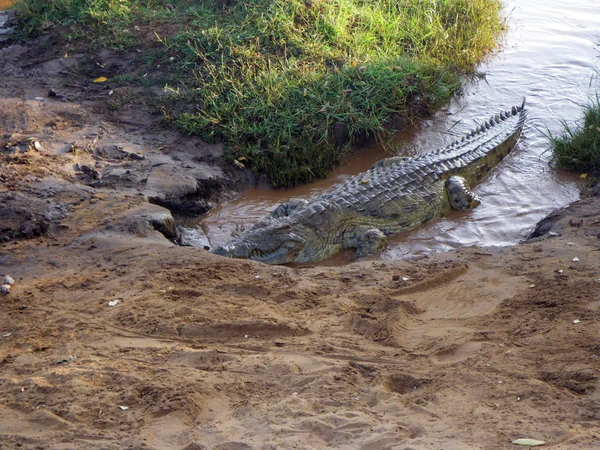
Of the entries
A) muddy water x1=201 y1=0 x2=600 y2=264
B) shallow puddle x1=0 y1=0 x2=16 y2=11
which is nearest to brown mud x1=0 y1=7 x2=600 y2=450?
muddy water x1=201 y1=0 x2=600 y2=264

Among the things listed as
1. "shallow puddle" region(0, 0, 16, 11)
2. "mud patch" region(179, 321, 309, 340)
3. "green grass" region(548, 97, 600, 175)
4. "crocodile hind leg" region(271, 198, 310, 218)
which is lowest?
"crocodile hind leg" region(271, 198, 310, 218)

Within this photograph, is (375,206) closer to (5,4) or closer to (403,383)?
(403,383)

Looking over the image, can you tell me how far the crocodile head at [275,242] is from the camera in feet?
19.4

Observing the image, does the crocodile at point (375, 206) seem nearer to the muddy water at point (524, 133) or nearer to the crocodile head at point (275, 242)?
the crocodile head at point (275, 242)

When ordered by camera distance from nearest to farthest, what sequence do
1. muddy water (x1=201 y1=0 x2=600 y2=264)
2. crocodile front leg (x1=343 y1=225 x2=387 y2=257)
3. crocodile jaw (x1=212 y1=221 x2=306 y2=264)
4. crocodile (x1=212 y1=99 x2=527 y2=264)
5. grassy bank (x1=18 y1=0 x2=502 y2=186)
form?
crocodile jaw (x1=212 y1=221 x2=306 y2=264), crocodile (x1=212 y1=99 x2=527 y2=264), crocodile front leg (x1=343 y1=225 x2=387 y2=257), muddy water (x1=201 y1=0 x2=600 y2=264), grassy bank (x1=18 y1=0 x2=502 y2=186)

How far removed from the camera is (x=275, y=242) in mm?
6066

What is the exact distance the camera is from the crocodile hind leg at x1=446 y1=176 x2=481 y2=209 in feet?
23.0

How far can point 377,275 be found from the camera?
5.07 m

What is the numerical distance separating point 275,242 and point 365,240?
0.88 meters

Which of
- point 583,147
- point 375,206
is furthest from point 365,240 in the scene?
point 583,147

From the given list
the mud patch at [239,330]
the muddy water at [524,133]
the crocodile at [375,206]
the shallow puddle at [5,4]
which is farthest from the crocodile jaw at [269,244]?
the shallow puddle at [5,4]

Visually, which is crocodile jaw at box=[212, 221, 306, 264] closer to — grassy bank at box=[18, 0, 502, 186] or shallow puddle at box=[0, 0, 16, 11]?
grassy bank at box=[18, 0, 502, 186]

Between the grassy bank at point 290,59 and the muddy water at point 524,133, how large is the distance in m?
0.29

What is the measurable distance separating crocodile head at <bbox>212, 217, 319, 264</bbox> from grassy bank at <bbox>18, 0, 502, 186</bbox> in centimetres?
114
